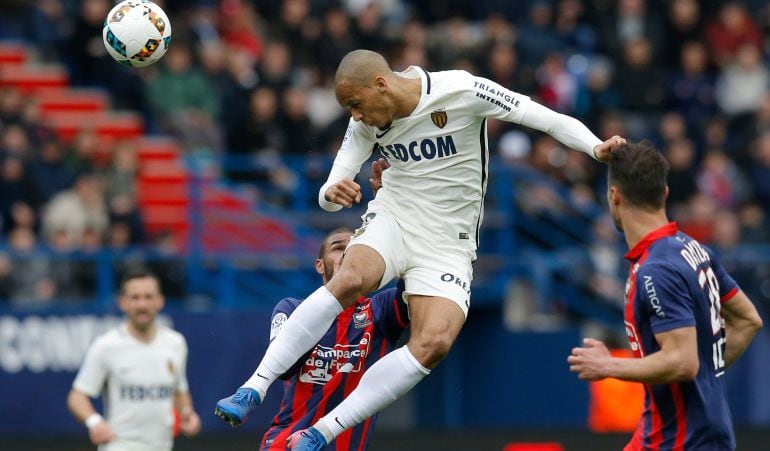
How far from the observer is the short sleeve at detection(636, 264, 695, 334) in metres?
6.39

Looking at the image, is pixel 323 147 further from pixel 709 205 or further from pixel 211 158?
pixel 709 205

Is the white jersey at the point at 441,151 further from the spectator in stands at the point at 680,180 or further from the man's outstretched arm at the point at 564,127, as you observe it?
the spectator in stands at the point at 680,180

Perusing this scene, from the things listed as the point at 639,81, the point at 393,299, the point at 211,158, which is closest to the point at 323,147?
the point at 211,158

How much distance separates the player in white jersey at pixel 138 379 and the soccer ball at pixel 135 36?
5.59 feet

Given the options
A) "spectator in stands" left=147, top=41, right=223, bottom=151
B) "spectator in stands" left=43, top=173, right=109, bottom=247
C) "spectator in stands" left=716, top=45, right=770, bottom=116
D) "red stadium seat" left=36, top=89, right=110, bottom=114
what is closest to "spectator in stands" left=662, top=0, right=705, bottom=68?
"spectator in stands" left=716, top=45, right=770, bottom=116

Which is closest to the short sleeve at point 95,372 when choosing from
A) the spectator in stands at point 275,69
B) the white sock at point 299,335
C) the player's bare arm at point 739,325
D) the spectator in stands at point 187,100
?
the white sock at point 299,335

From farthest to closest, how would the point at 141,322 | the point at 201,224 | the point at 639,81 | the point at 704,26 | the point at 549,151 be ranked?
the point at 704,26 < the point at 639,81 < the point at 549,151 < the point at 201,224 < the point at 141,322

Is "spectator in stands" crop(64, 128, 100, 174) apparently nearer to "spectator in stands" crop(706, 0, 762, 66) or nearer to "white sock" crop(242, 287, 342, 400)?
"white sock" crop(242, 287, 342, 400)

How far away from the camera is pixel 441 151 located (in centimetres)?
823

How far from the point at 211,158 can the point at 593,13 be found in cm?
631

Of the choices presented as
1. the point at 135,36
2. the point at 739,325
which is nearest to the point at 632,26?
the point at 135,36

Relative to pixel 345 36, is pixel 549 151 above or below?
below

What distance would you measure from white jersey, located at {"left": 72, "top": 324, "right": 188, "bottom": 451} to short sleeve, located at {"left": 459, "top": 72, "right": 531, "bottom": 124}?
3.08 meters

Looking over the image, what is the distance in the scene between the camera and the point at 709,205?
16625mm
